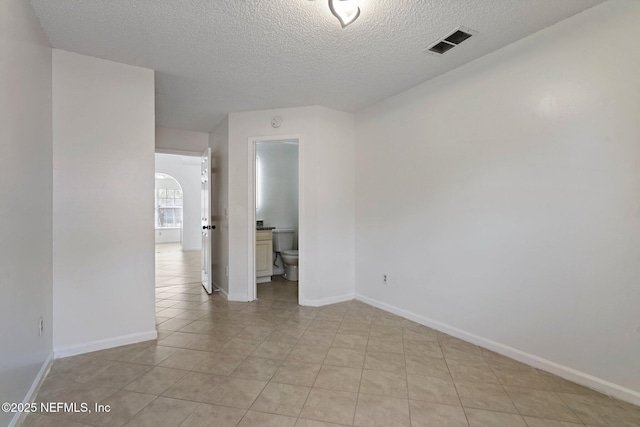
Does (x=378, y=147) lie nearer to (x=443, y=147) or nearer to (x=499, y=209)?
(x=443, y=147)

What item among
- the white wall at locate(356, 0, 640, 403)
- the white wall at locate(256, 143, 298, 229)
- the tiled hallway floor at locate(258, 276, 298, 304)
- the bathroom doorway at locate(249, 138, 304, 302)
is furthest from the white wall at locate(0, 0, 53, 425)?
the white wall at locate(256, 143, 298, 229)

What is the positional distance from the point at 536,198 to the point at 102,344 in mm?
3519

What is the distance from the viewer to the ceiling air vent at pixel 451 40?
2020 mm

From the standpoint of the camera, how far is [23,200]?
63.8 inches

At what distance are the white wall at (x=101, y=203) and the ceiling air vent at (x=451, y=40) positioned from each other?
242 centimetres

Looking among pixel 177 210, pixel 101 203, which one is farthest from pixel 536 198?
pixel 177 210

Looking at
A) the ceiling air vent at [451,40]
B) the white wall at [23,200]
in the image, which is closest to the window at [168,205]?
the white wall at [23,200]

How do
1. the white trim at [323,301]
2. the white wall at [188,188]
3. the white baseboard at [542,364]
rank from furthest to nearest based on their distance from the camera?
the white wall at [188,188] → the white trim at [323,301] → the white baseboard at [542,364]

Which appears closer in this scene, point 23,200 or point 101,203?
point 23,200

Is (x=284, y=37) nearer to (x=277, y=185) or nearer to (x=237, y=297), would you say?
(x=237, y=297)

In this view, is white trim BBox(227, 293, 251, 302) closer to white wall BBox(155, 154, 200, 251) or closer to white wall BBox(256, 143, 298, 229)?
white wall BBox(256, 143, 298, 229)

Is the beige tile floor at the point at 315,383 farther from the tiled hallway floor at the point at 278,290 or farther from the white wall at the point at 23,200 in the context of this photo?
the tiled hallway floor at the point at 278,290

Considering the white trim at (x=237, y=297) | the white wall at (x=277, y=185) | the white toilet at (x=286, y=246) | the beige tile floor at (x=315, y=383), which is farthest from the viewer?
the white wall at (x=277, y=185)

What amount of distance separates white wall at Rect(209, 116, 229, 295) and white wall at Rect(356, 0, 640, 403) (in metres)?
2.20
